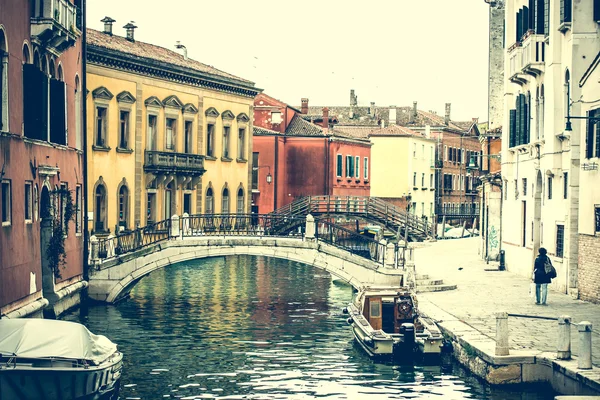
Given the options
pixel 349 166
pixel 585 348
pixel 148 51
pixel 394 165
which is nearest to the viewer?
pixel 585 348

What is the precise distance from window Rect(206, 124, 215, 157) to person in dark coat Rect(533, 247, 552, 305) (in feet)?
79.1

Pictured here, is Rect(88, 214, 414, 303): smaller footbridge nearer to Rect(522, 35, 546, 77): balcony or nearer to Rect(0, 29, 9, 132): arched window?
Rect(522, 35, 546, 77): balcony

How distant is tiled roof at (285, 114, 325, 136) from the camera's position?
2527 inches

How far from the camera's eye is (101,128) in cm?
4091

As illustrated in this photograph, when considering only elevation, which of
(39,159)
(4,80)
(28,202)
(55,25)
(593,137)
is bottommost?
(28,202)

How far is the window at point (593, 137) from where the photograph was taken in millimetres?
27016

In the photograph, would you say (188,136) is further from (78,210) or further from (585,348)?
(585,348)

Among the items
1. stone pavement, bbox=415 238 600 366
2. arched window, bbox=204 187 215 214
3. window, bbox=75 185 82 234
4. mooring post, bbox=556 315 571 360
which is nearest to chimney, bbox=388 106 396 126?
arched window, bbox=204 187 215 214

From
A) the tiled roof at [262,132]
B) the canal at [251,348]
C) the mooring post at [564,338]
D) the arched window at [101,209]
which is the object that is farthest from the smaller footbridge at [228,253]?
the tiled roof at [262,132]

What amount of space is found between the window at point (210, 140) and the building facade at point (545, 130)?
14.6 m

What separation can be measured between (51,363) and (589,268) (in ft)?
48.9

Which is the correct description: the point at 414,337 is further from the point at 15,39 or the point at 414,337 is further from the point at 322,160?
the point at 322,160

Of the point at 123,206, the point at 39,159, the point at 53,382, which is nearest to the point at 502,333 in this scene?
the point at 53,382

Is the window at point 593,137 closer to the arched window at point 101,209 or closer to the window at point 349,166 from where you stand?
the arched window at point 101,209
